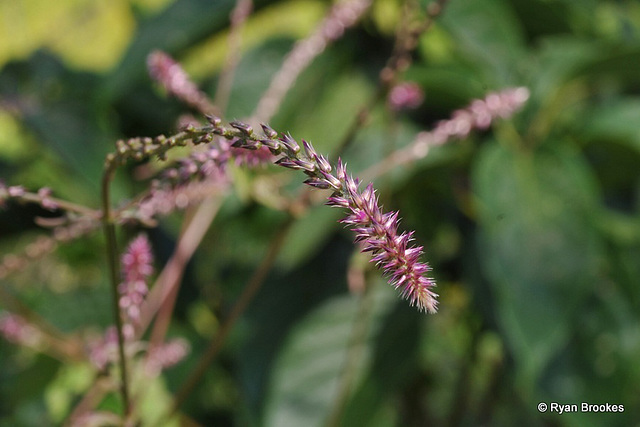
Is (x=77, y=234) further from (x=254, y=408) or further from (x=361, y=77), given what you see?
→ (x=361, y=77)

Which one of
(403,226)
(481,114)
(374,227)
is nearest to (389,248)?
(374,227)

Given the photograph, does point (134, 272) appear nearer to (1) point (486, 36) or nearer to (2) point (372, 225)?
(2) point (372, 225)

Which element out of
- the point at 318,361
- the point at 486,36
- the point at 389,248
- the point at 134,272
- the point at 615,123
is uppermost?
the point at 486,36

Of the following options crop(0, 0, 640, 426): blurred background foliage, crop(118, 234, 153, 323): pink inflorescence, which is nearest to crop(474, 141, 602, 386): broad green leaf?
crop(0, 0, 640, 426): blurred background foliage

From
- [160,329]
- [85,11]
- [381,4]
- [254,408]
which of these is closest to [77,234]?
[160,329]

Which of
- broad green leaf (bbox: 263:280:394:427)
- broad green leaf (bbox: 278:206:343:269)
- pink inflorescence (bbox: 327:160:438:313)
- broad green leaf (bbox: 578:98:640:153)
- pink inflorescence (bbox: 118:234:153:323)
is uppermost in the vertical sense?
broad green leaf (bbox: 578:98:640:153)

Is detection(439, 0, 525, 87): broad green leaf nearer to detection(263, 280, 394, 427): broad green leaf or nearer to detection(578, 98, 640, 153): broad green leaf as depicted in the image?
detection(578, 98, 640, 153): broad green leaf
